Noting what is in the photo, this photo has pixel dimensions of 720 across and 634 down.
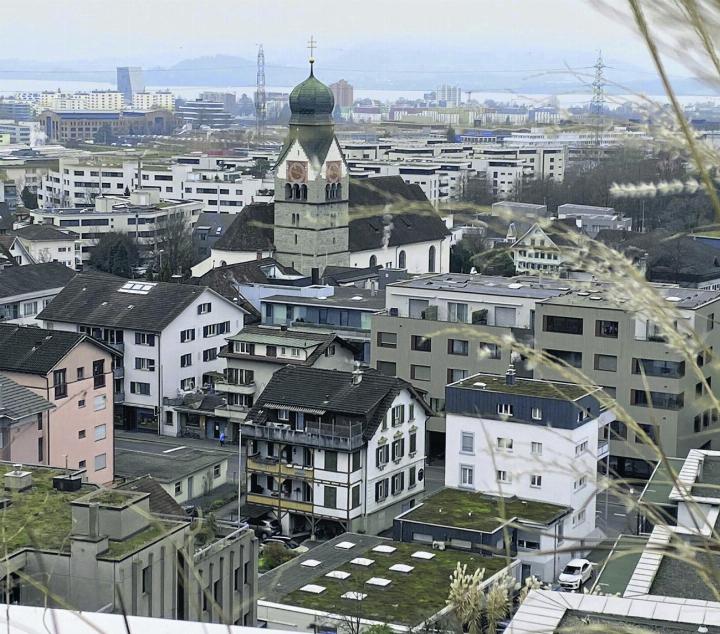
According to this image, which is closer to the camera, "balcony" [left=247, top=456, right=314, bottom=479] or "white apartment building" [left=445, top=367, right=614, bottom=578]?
"white apartment building" [left=445, top=367, right=614, bottom=578]

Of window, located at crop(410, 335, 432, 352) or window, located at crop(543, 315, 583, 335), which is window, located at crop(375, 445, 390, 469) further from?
window, located at crop(410, 335, 432, 352)

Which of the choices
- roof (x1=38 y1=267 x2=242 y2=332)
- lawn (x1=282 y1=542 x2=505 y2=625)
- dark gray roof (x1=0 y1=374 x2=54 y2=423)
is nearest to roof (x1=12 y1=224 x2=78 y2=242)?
roof (x1=38 y1=267 x2=242 y2=332)

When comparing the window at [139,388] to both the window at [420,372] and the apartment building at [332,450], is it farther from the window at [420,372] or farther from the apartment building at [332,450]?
the apartment building at [332,450]

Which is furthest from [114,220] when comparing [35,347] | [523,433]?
[523,433]

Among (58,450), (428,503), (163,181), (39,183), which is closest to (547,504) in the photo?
(428,503)

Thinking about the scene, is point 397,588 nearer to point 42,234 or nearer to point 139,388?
point 139,388
